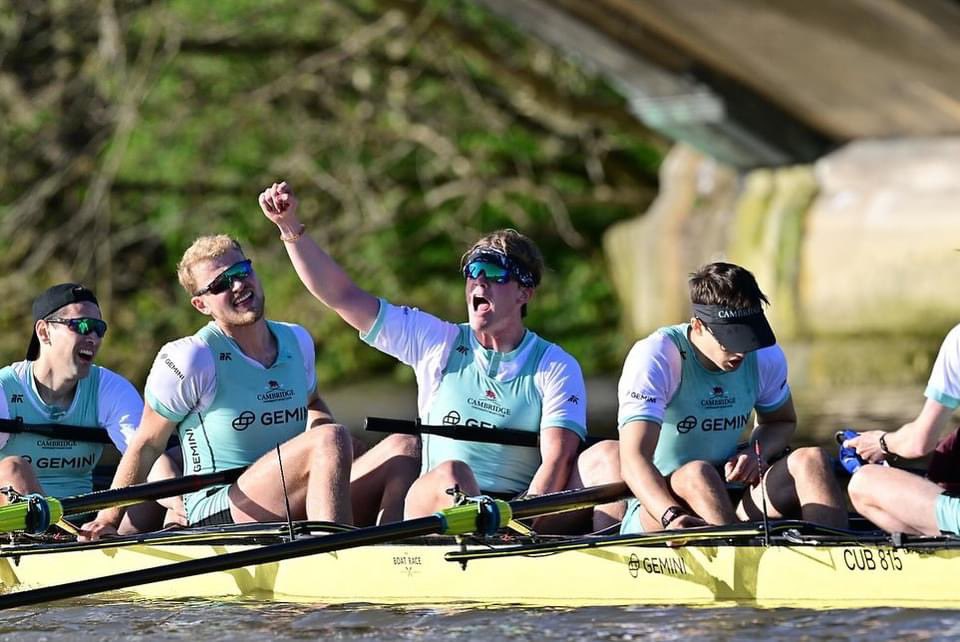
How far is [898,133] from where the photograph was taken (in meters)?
15.5

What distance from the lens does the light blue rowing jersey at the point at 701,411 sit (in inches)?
245

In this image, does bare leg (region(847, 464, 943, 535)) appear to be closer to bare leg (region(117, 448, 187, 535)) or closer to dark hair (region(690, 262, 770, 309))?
dark hair (region(690, 262, 770, 309))

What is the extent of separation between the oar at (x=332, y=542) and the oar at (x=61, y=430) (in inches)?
65.5

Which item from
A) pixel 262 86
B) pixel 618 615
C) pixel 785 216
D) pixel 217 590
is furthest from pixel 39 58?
pixel 618 615

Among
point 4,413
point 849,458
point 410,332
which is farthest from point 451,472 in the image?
point 4,413

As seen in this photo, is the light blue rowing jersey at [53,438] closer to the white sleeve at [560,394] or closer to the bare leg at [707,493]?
the white sleeve at [560,394]

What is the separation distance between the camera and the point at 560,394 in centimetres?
656

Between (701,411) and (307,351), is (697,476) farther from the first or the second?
(307,351)

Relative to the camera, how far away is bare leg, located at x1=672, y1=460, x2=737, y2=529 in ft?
19.7

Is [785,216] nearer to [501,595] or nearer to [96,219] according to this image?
[96,219]

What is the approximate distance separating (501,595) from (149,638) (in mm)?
1261

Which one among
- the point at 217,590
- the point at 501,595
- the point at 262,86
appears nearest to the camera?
the point at 501,595

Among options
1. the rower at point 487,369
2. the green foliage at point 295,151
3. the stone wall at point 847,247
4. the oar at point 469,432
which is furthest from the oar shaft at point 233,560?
the green foliage at point 295,151

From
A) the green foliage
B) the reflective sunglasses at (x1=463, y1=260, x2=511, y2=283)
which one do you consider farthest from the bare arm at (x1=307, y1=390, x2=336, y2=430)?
the green foliage
